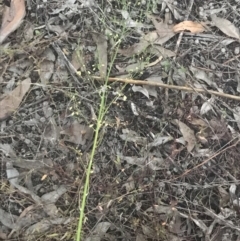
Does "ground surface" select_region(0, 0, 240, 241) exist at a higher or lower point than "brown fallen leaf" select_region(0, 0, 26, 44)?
lower

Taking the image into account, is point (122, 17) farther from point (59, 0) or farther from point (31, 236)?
point (31, 236)

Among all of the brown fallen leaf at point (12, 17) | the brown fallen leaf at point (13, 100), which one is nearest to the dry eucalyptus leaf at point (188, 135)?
the brown fallen leaf at point (13, 100)

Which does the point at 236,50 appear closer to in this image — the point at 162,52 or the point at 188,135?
the point at 162,52

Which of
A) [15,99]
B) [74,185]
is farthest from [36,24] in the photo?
[74,185]

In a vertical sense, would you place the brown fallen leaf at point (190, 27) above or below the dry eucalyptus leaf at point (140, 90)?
above

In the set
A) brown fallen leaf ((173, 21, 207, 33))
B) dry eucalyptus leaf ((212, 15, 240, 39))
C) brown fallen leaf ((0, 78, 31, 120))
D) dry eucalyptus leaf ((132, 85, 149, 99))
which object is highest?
brown fallen leaf ((0, 78, 31, 120))

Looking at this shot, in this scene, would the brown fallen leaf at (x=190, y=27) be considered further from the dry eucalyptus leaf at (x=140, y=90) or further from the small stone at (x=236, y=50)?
the dry eucalyptus leaf at (x=140, y=90)

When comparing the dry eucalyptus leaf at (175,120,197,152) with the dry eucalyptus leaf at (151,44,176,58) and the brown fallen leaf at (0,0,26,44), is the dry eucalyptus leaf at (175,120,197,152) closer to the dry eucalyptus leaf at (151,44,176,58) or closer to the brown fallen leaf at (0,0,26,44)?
the dry eucalyptus leaf at (151,44,176,58)

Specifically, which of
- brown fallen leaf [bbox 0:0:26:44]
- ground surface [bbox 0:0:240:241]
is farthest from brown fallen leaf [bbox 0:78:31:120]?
brown fallen leaf [bbox 0:0:26:44]
